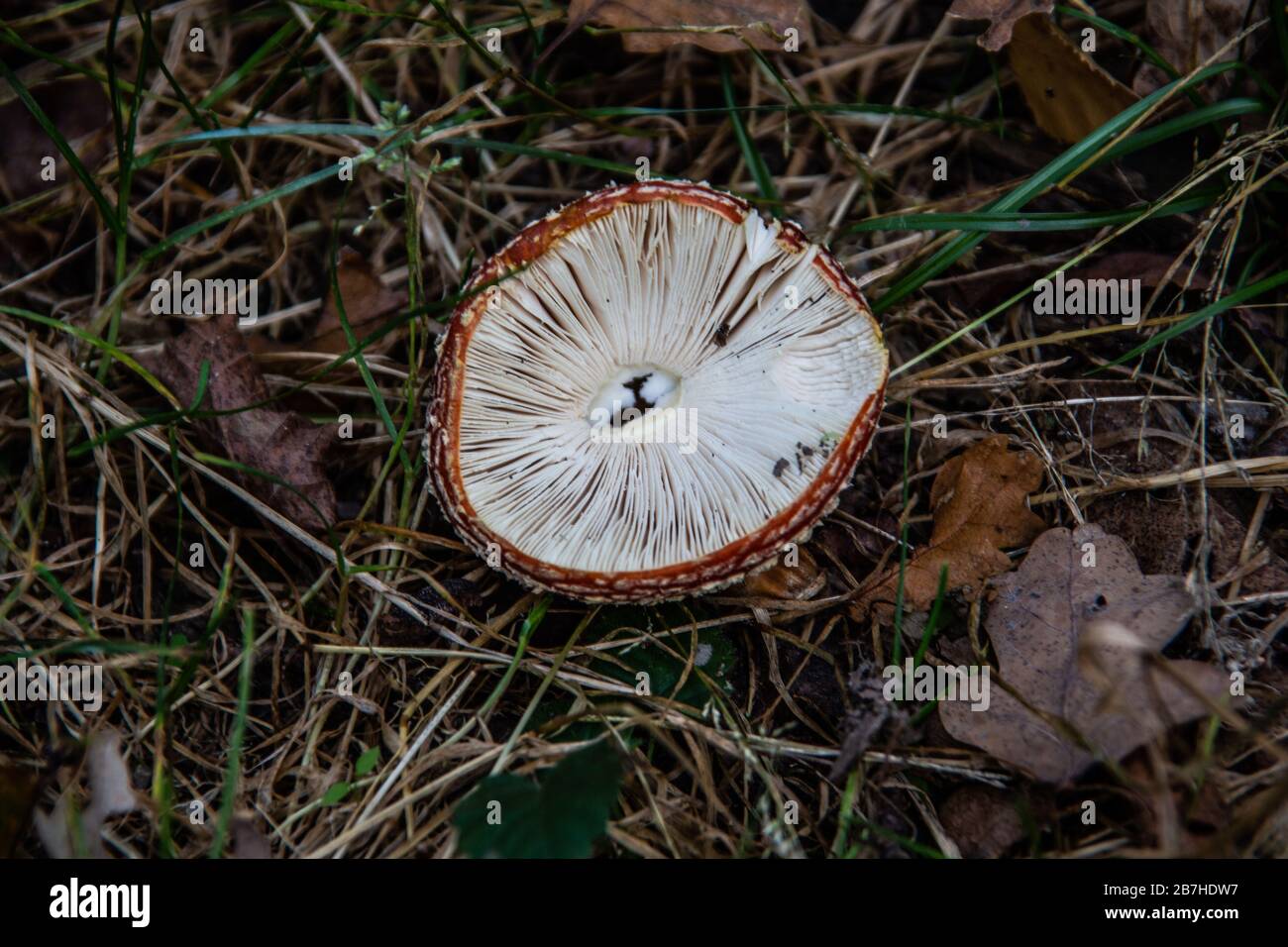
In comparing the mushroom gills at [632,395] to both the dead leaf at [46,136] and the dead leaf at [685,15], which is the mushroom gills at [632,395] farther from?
the dead leaf at [46,136]

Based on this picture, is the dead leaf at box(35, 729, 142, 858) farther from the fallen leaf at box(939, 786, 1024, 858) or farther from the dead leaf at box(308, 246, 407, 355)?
the fallen leaf at box(939, 786, 1024, 858)

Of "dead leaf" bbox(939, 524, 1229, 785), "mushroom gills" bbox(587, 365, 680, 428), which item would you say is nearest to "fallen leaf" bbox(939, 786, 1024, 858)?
"dead leaf" bbox(939, 524, 1229, 785)

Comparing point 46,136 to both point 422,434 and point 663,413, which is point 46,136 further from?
point 663,413

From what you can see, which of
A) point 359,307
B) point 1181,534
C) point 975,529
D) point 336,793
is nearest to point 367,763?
point 336,793
